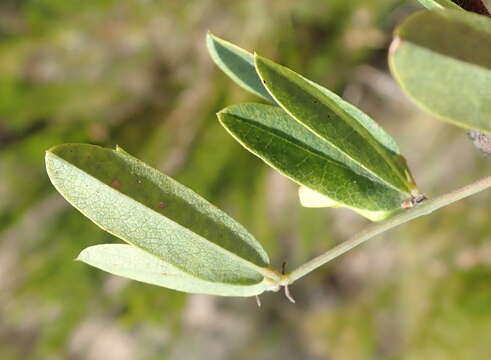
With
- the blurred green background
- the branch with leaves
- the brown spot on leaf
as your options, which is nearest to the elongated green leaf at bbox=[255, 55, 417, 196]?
the branch with leaves

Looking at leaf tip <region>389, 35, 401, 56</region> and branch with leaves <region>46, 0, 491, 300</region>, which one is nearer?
leaf tip <region>389, 35, 401, 56</region>

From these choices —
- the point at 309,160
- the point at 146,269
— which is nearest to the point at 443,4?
the point at 309,160

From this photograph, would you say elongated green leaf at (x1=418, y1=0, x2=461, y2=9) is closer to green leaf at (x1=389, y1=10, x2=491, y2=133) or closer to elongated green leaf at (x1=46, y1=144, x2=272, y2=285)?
green leaf at (x1=389, y1=10, x2=491, y2=133)

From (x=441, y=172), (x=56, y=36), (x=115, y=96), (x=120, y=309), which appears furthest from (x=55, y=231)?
(x=441, y=172)

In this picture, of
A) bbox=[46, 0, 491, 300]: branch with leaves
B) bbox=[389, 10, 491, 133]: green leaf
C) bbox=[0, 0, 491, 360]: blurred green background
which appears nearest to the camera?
bbox=[389, 10, 491, 133]: green leaf

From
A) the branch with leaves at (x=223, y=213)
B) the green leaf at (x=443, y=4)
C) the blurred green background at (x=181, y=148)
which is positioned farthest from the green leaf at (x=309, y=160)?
the blurred green background at (x=181, y=148)

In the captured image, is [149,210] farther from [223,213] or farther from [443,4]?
[443,4]

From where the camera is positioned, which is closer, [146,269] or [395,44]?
[395,44]
